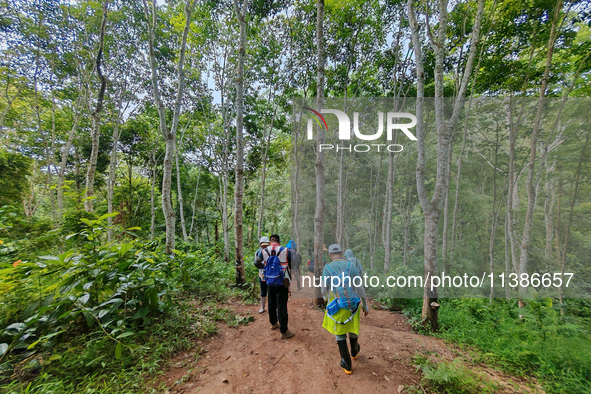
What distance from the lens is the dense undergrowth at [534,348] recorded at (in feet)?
7.26

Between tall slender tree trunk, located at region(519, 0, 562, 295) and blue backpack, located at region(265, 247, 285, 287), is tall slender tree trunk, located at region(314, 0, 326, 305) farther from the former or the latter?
tall slender tree trunk, located at region(519, 0, 562, 295)

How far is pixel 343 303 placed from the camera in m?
2.45

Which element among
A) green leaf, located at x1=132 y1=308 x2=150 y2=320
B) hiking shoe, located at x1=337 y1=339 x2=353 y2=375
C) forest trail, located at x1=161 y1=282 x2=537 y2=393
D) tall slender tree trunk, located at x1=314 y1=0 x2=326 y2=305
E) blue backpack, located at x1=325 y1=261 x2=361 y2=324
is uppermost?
tall slender tree trunk, located at x1=314 y1=0 x2=326 y2=305

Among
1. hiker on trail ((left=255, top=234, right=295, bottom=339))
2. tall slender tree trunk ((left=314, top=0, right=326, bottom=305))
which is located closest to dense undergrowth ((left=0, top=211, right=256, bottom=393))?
hiker on trail ((left=255, top=234, right=295, bottom=339))

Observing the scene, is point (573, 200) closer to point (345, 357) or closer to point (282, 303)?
point (345, 357)

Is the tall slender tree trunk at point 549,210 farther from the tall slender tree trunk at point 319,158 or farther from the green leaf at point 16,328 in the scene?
the green leaf at point 16,328

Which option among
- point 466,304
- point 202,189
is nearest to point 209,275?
point 466,304

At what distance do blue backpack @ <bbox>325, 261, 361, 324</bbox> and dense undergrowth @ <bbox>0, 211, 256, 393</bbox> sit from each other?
6.84ft

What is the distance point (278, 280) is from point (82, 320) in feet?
8.17

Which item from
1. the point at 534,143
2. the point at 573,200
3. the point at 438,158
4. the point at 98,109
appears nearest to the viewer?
the point at 438,158

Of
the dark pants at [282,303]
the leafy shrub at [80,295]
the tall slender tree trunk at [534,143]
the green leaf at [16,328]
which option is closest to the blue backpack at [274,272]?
the dark pants at [282,303]

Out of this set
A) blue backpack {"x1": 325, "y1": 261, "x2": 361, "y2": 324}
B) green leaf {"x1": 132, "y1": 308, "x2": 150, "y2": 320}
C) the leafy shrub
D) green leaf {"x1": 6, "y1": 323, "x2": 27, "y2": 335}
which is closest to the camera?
green leaf {"x1": 6, "y1": 323, "x2": 27, "y2": 335}

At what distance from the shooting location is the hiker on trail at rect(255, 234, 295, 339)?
3.21m

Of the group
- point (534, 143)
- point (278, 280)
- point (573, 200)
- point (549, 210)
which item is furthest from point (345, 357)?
point (549, 210)
